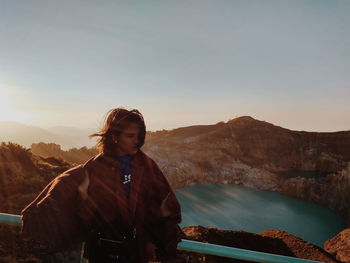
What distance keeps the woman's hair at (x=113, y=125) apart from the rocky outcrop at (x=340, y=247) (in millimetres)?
11278

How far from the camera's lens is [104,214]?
161cm

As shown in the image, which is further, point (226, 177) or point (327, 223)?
point (226, 177)

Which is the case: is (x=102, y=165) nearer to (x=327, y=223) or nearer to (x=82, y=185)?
(x=82, y=185)

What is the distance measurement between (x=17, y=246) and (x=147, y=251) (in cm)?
243

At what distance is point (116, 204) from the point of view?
1632 millimetres

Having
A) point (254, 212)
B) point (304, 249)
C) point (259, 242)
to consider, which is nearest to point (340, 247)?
point (304, 249)

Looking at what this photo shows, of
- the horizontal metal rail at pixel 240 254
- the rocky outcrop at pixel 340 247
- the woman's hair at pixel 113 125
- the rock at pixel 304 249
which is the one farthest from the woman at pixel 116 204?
the rocky outcrop at pixel 340 247

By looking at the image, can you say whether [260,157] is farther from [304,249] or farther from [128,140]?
[128,140]

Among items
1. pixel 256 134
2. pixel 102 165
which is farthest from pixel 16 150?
pixel 256 134

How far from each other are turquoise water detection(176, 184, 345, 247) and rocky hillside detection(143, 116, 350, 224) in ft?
6.77

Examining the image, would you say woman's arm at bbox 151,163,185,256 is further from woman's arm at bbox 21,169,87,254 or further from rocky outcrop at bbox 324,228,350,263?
rocky outcrop at bbox 324,228,350,263

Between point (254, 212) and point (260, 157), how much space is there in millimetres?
16871

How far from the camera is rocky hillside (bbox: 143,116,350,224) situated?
32.8 meters

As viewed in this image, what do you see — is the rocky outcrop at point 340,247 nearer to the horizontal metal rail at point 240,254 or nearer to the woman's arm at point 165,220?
the horizontal metal rail at point 240,254
